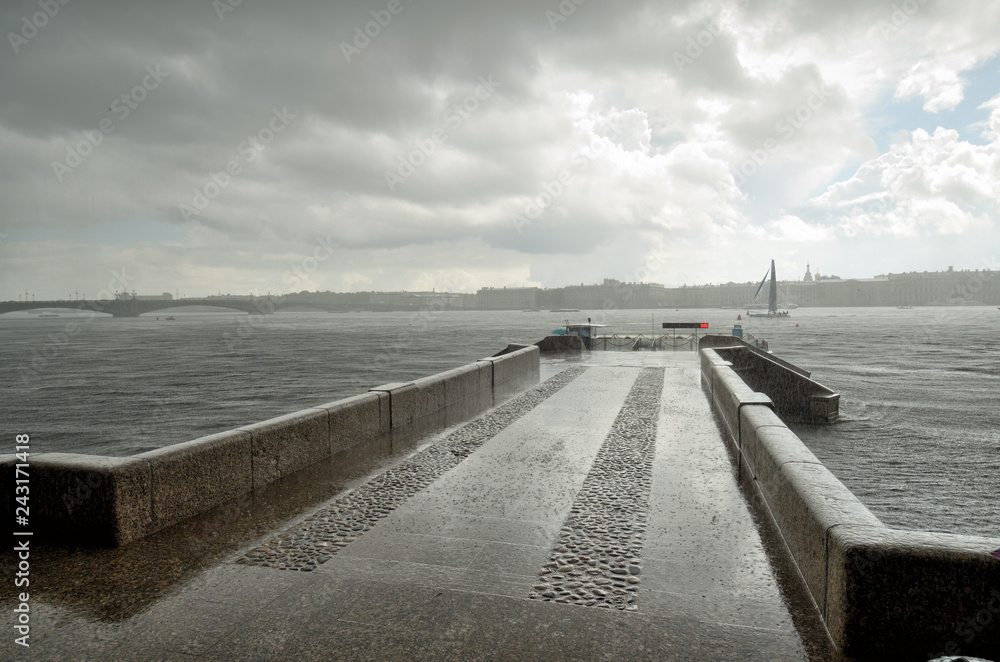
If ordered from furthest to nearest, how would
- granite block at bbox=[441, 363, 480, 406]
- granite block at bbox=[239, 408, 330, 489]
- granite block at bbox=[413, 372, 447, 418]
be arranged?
granite block at bbox=[441, 363, 480, 406], granite block at bbox=[413, 372, 447, 418], granite block at bbox=[239, 408, 330, 489]

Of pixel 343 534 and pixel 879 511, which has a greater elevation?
pixel 343 534

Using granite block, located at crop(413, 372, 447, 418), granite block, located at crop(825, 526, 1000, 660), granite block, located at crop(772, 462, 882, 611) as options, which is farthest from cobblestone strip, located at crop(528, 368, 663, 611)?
granite block, located at crop(413, 372, 447, 418)

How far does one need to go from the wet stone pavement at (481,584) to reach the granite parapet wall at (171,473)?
1.19 ft

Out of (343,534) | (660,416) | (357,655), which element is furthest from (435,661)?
(660,416)

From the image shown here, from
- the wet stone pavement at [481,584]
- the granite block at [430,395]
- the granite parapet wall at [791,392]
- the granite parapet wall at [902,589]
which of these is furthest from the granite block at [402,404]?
the granite parapet wall at [791,392]

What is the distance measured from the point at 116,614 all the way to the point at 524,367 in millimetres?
12366

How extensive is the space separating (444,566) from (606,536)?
1253 mm

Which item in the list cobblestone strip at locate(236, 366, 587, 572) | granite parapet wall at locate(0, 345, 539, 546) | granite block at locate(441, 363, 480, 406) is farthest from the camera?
granite block at locate(441, 363, 480, 406)

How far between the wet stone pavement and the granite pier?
1 cm

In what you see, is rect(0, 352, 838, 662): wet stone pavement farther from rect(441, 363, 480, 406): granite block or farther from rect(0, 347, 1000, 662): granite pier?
rect(441, 363, 480, 406): granite block

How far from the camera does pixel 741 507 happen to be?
16.7 ft

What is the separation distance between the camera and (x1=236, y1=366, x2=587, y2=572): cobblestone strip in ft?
13.0

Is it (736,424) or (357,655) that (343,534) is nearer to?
(357,655)

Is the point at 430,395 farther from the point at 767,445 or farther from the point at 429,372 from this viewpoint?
the point at 429,372
